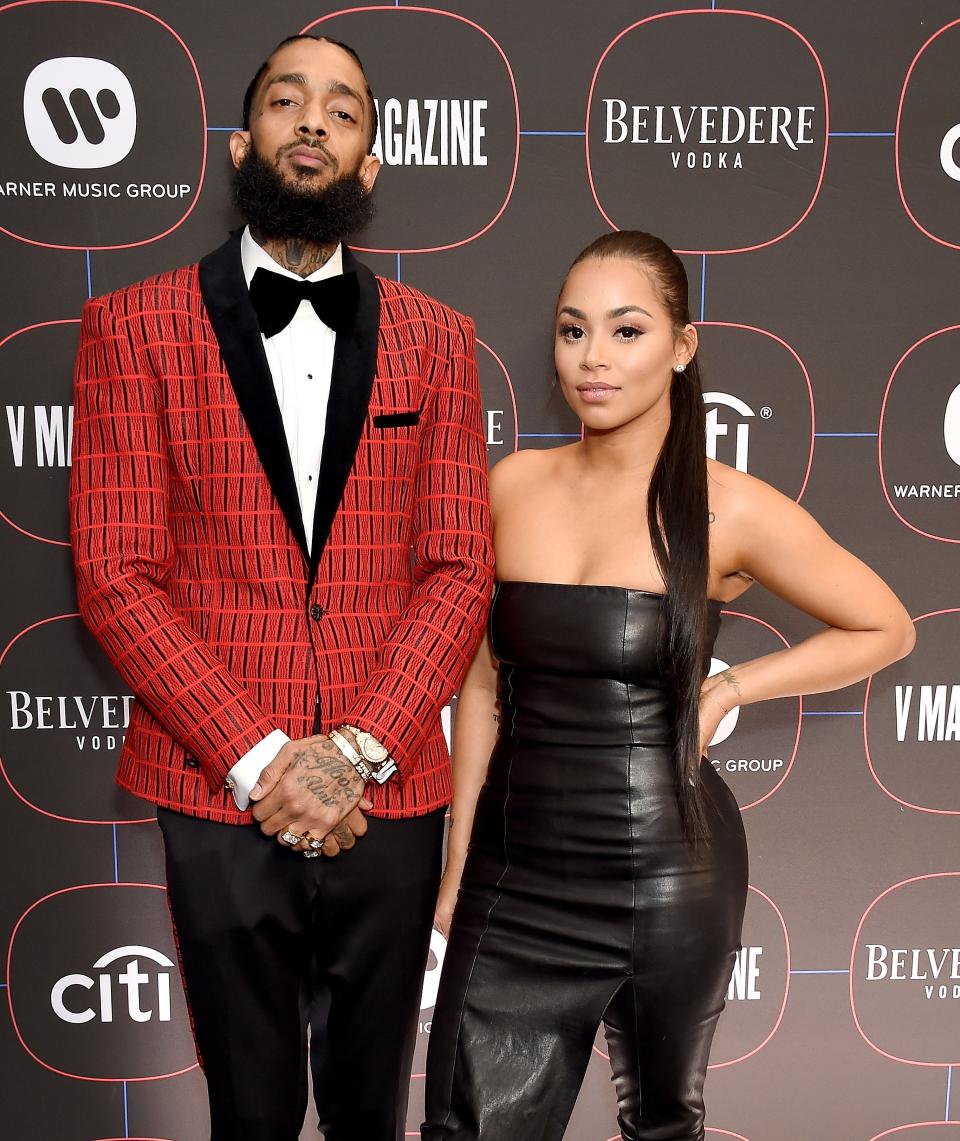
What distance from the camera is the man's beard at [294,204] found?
151 cm

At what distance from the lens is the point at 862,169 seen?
2115 millimetres

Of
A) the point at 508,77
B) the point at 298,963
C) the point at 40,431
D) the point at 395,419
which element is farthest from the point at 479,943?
the point at 508,77

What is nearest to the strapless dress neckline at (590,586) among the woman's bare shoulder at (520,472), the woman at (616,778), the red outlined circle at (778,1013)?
the woman at (616,778)

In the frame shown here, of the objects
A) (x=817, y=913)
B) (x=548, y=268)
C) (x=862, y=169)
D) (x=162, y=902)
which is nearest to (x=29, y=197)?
(x=548, y=268)

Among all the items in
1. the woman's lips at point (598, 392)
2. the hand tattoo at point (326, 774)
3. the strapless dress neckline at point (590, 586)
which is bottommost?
the hand tattoo at point (326, 774)

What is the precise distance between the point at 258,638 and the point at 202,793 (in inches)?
9.6

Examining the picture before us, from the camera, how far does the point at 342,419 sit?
4.95ft

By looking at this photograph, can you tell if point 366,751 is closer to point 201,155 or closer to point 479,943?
point 479,943

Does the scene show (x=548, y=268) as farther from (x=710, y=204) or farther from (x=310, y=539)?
(x=310, y=539)

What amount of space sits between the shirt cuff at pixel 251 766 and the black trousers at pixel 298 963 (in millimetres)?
77

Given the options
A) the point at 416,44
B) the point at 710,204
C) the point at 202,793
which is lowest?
the point at 202,793

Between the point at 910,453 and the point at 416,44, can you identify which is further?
the point at 910,453

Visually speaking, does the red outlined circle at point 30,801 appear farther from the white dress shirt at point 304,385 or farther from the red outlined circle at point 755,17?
the red outlined circle at point 755,17

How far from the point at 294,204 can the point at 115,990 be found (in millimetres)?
1797
